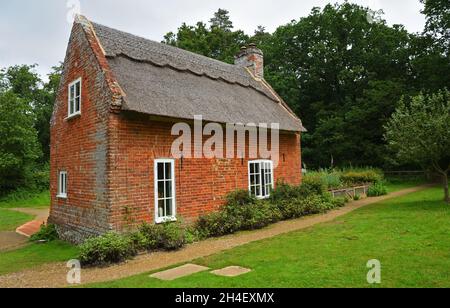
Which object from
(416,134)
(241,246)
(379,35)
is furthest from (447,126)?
(379,35)

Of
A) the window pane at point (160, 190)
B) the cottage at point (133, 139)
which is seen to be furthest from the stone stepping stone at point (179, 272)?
the window pane at point (160, 190)

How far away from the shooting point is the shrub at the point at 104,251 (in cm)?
855

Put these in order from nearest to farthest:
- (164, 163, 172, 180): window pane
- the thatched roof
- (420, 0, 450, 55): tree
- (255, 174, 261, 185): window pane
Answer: the thatched roof, (164, 163, 172, 180): window pane, (255, 174, 261, 185): window pane, (420, 0, 450, 55): tree

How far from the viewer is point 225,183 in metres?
13.0

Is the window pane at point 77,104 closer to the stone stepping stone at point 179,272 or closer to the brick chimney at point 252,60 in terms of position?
the stone stepping stone at point 179,272

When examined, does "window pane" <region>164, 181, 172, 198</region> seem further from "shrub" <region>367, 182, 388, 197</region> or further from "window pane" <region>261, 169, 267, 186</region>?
"shrub" <region>367, 182, 388, 197</region>

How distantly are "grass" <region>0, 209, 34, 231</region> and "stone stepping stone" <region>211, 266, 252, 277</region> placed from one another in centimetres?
1253

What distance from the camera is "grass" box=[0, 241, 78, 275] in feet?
30.0

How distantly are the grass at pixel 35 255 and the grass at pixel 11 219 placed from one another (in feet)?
17.3

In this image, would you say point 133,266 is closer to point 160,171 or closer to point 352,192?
point 160,171

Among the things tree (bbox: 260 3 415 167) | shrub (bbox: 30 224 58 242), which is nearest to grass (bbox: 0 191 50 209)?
shrub (bbox: 30 224 58 242)

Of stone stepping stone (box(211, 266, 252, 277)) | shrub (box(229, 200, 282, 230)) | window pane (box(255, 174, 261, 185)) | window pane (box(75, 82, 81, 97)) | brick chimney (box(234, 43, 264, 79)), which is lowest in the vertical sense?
stone stepping stone (box(211, 266, 252, 277))

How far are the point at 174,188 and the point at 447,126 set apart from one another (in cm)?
1133

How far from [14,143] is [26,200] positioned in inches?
187
